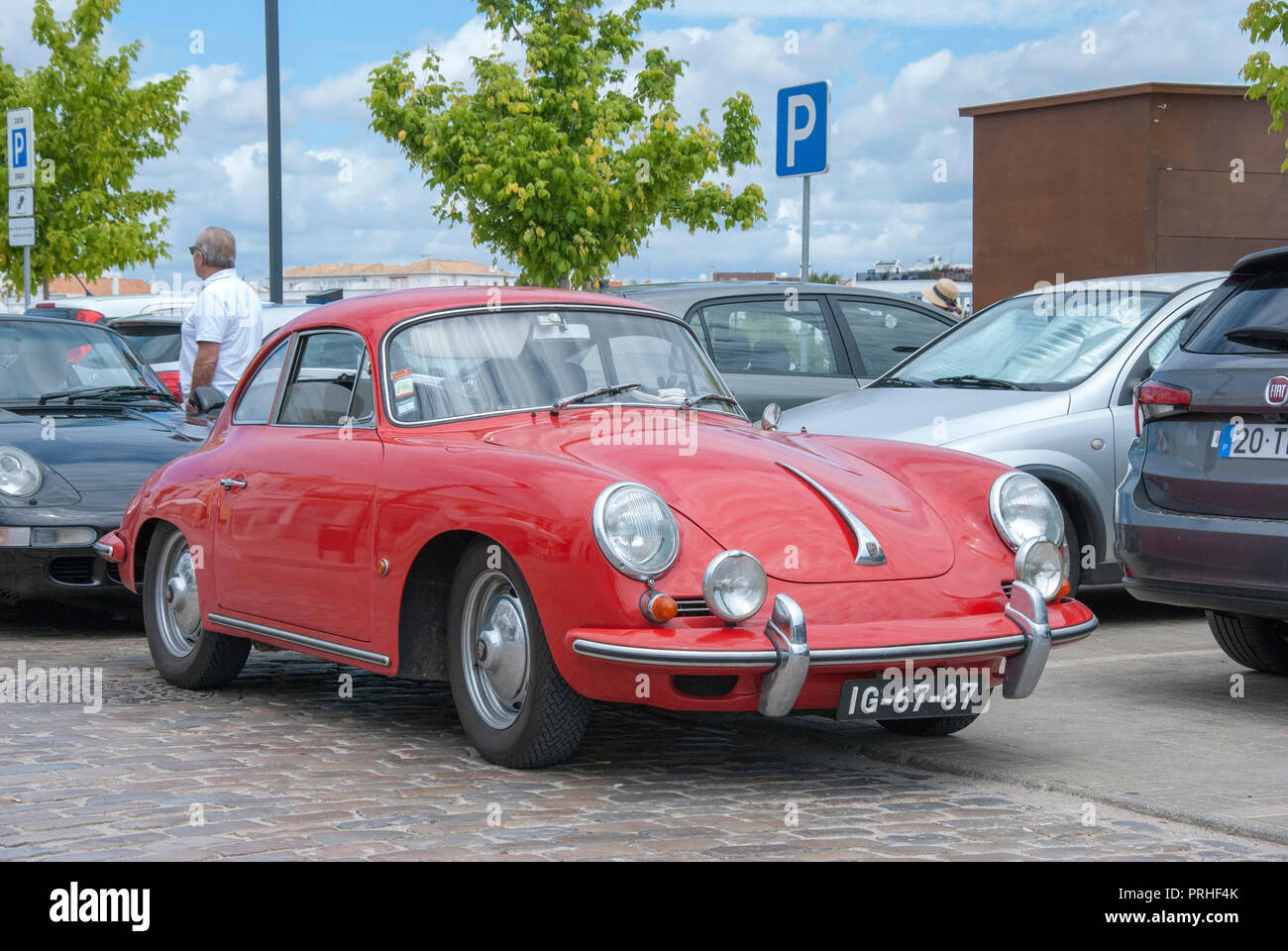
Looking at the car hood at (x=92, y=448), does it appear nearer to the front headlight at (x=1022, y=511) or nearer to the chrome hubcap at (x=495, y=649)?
the chrome hubcap at (x=495, y=649)

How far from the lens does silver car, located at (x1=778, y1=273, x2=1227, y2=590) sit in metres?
8.51

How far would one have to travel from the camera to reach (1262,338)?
640 cm

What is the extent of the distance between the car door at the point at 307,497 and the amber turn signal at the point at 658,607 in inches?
49.3

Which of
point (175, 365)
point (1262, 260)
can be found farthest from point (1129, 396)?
point (175, 365)

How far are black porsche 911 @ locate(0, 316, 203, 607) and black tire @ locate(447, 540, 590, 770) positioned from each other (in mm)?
3457

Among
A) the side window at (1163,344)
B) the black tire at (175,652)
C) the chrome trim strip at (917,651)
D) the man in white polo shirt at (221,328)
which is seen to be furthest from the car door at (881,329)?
the chrome trim strip at (917,651)

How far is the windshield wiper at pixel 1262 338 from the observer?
632 cm

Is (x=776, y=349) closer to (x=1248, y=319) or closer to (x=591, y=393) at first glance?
(x=1248, y=319)

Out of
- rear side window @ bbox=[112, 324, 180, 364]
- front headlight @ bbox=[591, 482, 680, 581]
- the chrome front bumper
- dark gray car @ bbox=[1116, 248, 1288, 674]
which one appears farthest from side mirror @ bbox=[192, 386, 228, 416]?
rear side window @ bbox=[112, 324, 180, 364]

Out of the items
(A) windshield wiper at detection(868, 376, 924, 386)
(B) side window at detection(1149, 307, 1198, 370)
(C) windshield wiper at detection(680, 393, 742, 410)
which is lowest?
(A) windshield wiper at detection(868, 376, 924, 386)

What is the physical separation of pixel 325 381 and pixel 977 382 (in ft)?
12.9

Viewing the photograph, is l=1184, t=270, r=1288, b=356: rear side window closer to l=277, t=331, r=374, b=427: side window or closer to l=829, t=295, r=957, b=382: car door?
l=277, t=331, r=374, b=427: side window
